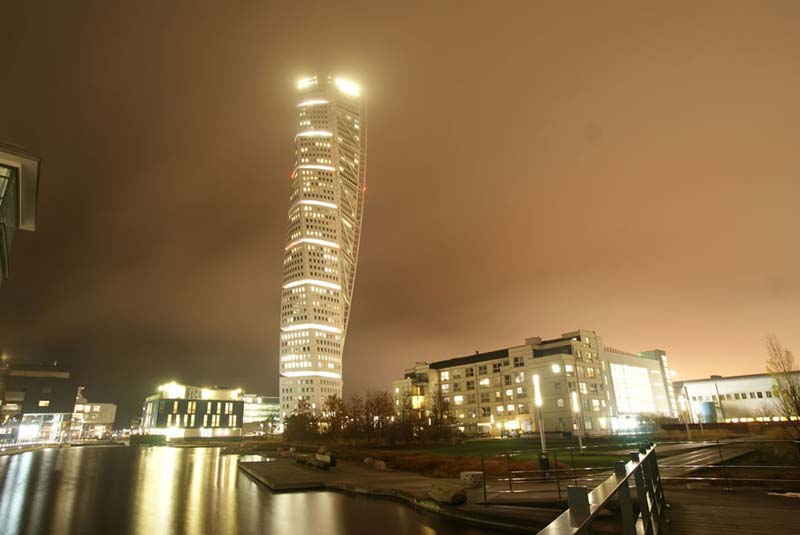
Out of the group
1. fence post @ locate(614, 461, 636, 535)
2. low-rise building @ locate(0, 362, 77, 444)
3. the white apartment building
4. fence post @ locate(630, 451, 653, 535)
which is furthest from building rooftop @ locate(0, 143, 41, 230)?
low-rise building @ locate(0, 362, 77, 444)

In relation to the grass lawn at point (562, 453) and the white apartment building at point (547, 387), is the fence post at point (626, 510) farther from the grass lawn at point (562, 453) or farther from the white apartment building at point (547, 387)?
the white apartment building at point (547, 387)

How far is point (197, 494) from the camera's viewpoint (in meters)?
27.1

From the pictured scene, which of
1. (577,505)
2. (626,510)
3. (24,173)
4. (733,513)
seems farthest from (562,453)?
(24,173)

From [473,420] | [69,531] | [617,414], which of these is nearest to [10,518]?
[69,531]

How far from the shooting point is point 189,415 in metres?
189

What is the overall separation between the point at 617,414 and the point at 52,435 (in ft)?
611

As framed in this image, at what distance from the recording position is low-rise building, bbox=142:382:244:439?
7279 inches

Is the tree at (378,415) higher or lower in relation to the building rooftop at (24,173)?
lower

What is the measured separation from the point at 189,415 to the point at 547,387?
498 feet

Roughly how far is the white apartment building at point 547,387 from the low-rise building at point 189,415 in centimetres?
9927

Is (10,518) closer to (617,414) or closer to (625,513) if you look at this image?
(625,513)

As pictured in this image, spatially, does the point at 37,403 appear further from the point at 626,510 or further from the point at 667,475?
the point at 626,510

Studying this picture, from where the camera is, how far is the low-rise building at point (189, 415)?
607 ft

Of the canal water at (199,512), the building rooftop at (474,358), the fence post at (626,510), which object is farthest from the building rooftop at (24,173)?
→ the building rooftop at (474,358)
